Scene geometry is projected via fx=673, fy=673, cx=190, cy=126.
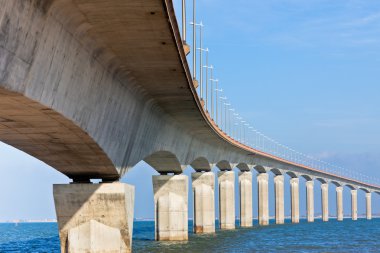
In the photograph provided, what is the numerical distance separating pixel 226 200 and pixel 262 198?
72.5 ft

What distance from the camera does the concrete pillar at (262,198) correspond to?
10256 centimetres

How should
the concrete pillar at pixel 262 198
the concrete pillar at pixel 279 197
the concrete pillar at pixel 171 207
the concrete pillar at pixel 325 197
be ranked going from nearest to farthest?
1. the concrete pillar at pixel 171 207
2. the concrete pillar at pixel 262 198
3. the concrete pillar at pixel 279 197
4. the concrete pillar at pixel 325 197

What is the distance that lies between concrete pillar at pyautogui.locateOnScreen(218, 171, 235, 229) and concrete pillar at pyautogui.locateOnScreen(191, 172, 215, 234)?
1141 centimetres

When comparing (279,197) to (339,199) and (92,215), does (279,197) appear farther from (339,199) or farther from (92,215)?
(92,215)

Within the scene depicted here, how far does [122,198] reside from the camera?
33562 millimetres

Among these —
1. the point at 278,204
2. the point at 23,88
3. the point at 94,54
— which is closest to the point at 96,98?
the point at 94,54

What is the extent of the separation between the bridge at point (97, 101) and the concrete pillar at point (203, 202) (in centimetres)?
1449

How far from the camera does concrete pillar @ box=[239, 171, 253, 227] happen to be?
92312mm

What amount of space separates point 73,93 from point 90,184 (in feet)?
41.3

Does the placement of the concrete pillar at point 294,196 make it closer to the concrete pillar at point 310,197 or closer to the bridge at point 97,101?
the concrete pillar at point 310,197

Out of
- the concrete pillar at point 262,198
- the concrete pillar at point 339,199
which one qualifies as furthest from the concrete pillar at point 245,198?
the concrete pillar at point 339,199

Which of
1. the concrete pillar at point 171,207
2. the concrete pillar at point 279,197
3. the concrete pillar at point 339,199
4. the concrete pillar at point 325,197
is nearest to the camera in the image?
the concrete pillar at point 171,207

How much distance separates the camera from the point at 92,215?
33.5m

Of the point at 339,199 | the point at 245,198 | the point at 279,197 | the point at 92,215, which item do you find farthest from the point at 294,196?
the point at 92,215
